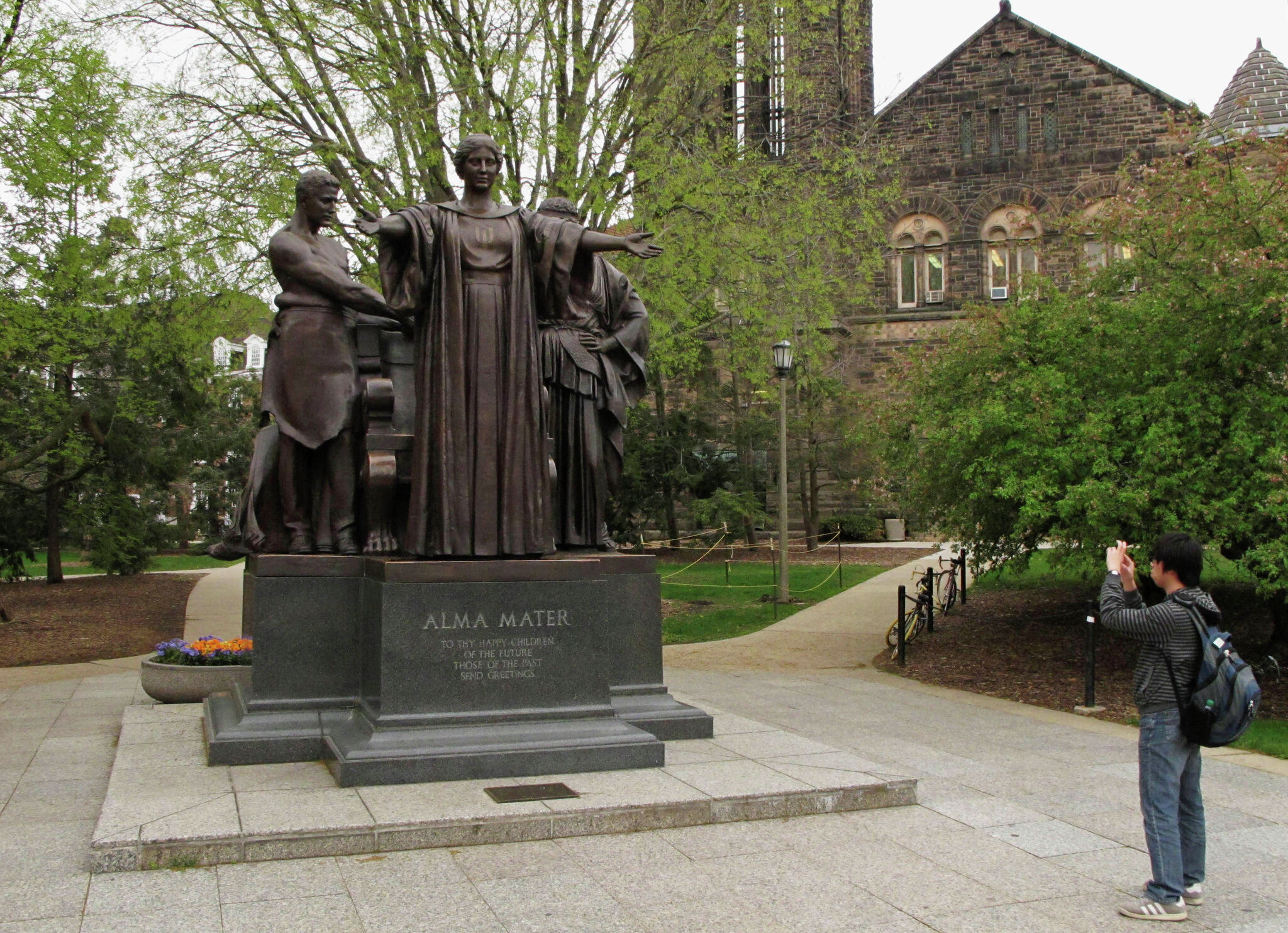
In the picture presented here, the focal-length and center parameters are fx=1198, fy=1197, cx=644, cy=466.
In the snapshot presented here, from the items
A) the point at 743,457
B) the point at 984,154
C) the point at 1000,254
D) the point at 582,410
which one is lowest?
the point at 582,410

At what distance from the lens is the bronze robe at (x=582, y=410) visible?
8.52 meters

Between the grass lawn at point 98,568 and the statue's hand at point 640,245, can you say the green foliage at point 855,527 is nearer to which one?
the grass lawn at point 98,568

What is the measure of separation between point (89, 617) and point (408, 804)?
15.8 metres

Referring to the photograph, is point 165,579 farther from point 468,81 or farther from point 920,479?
point 920,479

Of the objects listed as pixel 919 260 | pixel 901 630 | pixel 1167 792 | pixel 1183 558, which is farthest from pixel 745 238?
pixel 919 260

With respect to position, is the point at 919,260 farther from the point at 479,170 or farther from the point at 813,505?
the point at 479,170

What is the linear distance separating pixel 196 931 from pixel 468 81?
1446 centimetres

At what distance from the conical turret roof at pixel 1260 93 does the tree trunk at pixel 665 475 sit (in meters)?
15.0

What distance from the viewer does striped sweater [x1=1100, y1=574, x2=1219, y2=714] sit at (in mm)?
4781

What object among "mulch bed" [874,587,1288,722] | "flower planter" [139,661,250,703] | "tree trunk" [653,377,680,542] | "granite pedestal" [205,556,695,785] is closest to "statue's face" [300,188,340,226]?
"granite pedestal" [205,556,695,785]

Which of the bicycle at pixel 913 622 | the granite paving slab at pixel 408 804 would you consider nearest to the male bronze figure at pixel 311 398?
the granite paving slab at pixel 408 804

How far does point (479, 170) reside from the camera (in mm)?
7059

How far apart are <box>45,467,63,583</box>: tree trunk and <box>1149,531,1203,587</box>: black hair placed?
23.4 metres

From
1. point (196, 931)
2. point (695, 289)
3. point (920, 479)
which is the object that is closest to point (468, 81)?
point (695, 289)
